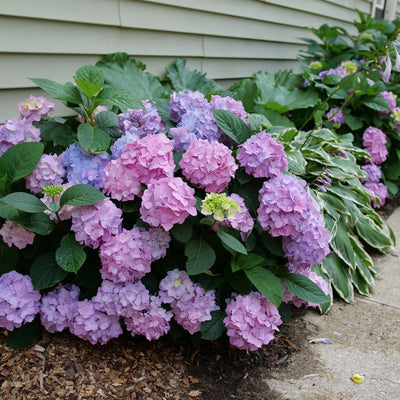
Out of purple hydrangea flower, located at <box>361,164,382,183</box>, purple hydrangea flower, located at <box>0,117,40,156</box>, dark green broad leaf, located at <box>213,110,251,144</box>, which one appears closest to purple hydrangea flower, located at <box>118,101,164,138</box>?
dark green broad leaf, located at <box>213,110,251,144</box>

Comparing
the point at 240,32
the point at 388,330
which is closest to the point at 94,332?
the point at 388,330

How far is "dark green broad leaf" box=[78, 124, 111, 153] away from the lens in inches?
63.7

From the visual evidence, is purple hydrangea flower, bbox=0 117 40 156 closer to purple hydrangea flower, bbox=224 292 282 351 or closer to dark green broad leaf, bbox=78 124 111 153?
dark green broad leaf, bbox=78 124 111 153

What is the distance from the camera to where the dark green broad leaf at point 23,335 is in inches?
62.2

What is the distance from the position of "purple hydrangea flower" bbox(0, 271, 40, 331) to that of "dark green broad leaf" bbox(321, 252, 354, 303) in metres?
1.39

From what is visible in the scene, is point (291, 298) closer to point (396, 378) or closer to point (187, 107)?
point (396, 378)

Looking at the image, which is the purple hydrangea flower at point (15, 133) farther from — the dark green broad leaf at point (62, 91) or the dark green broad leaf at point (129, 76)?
the dark green broad leaf at point (129, 76)

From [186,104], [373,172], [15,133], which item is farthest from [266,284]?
[373,172]

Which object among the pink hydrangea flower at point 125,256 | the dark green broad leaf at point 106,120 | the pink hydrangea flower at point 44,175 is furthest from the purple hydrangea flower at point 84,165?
the pink hydrangea flower at point 125,256

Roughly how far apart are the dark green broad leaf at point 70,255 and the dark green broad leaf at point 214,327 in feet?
1.65

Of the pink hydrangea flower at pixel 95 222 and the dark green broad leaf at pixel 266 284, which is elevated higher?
the pink hydrangea flower at pixel 95 222

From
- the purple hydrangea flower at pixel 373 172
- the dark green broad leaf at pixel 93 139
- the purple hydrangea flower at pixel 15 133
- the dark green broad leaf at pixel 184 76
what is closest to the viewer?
the dark green broad leaf at pixel 93 139

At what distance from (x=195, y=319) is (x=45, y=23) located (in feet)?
5.56

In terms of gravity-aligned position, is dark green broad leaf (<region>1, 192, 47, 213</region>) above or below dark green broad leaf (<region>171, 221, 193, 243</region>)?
above
